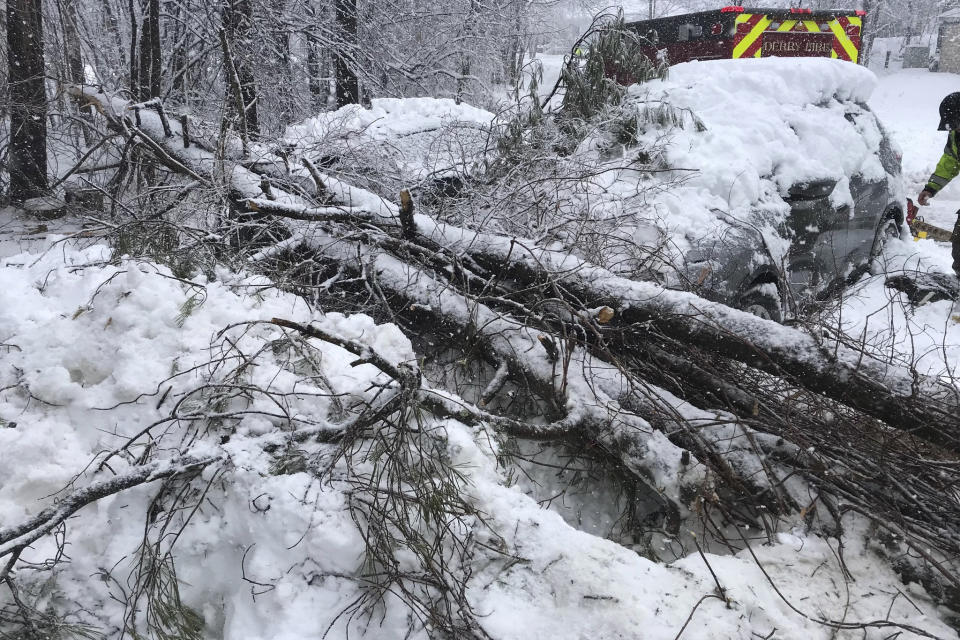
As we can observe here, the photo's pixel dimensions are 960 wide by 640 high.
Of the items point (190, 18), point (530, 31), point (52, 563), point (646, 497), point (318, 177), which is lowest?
point (646, 497)

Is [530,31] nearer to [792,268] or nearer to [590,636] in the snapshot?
[792,268]

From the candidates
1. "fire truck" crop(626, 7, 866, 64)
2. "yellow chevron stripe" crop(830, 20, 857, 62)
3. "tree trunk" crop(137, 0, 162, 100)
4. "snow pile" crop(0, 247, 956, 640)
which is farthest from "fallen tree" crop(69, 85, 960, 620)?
"tree trunk" crop(137, 0, 162, 100)

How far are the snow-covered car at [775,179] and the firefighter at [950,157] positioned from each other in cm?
92

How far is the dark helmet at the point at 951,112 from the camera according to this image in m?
5.89

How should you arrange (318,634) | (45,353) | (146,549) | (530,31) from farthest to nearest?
(530,31) → (45,353) → (146,549) → (318,634)

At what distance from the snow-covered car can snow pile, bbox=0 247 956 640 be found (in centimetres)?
203

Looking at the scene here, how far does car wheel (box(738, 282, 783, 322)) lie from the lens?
4.25 metres

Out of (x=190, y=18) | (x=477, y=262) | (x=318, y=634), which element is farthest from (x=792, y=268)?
(x=190, y=18)

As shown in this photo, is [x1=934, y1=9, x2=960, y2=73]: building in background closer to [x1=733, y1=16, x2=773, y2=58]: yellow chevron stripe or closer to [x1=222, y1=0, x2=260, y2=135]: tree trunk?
[x1=733, y1=16, x2=773, y2=58]: yellow chevron stripe

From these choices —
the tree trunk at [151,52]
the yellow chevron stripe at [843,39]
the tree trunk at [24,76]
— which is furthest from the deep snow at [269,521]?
the tree trunk at [24,76]

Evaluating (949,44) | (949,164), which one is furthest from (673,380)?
(949,44)

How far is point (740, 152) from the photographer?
4.53m

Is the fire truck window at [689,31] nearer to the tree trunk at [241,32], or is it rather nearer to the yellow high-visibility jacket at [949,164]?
the yellow high-visibility jacket at [949,164]

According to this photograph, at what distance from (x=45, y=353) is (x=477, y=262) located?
7.24 ft
